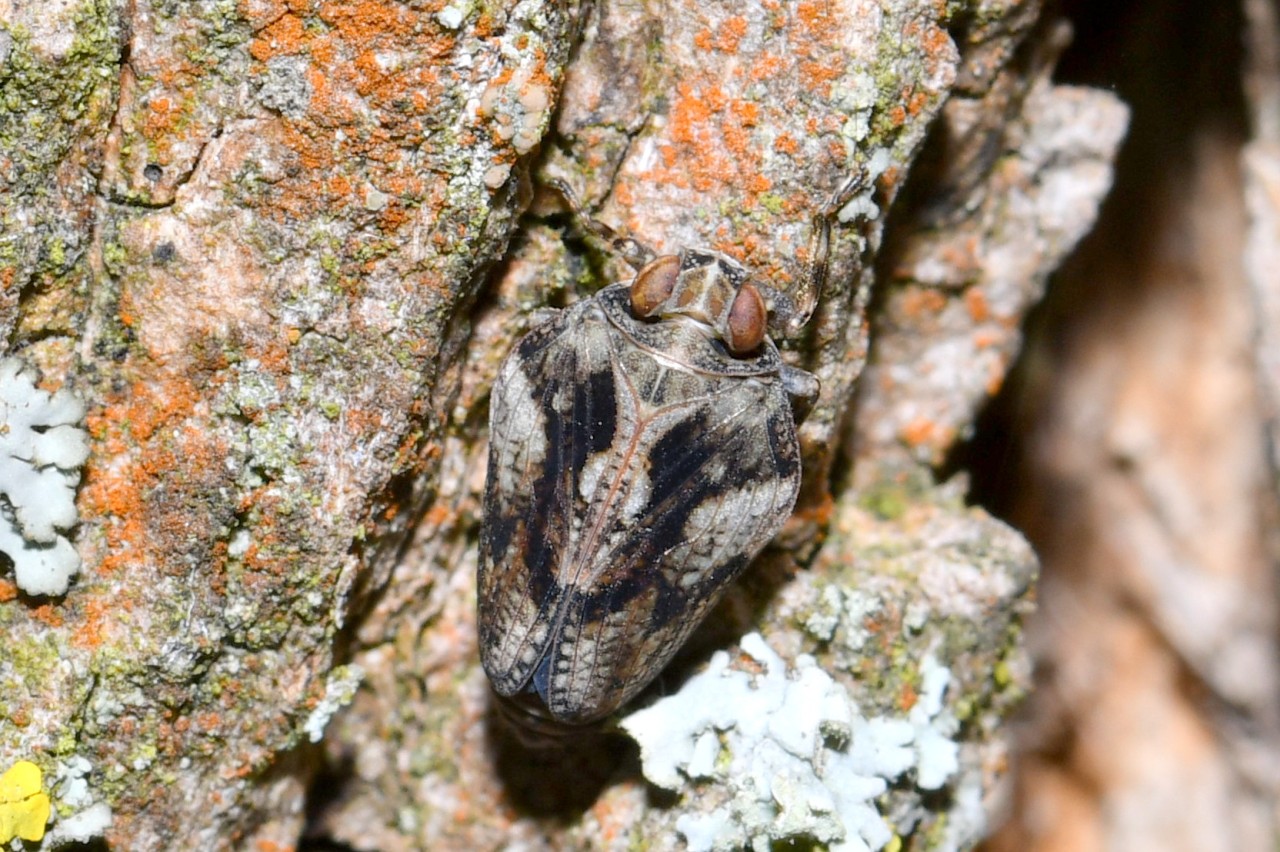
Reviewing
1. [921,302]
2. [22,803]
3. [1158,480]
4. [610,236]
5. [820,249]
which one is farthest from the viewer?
[1158,480]

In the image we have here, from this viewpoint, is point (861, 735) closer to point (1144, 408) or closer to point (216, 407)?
point (216, 407)

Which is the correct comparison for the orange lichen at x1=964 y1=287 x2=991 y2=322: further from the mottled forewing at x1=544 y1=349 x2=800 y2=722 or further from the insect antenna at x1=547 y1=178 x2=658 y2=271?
the insect antenna at x1=547 y1=178 x2=658 y2=271

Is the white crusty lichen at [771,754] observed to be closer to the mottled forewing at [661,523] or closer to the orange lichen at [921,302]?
the mottled forewing at [661,523]

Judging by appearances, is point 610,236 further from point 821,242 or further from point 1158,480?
point 1158,480

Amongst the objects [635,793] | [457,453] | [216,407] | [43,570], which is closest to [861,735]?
[635,793]

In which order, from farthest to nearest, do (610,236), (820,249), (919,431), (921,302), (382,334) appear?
(919,431) < (921,302) < (610,236) < (820,249) < (382,334)

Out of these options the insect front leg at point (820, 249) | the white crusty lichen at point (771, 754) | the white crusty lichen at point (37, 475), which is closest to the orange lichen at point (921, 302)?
the insect front leg at point (820, 249)

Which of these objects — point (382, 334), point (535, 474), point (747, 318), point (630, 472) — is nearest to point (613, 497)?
point (630, 472)

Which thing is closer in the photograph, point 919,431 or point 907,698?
point 907,698
